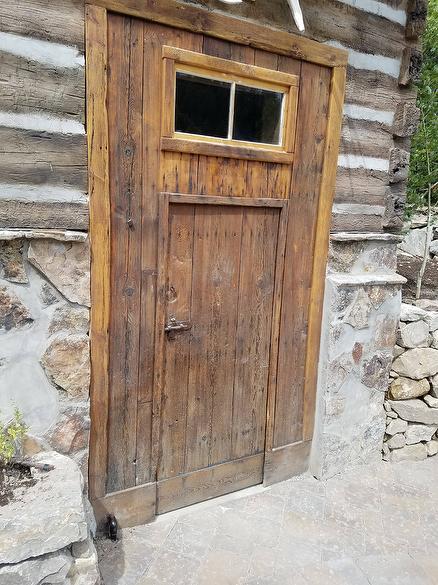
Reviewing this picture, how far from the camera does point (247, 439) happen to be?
119 inches

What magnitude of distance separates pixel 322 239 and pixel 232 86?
1.08 m

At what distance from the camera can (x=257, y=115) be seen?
8.61ft

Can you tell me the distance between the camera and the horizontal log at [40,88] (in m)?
1.93

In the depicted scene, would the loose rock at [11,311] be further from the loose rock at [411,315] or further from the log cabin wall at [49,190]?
the loose rock at [411,315]

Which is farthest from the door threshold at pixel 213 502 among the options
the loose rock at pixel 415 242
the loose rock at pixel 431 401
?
the loose rock at pixel 415 242

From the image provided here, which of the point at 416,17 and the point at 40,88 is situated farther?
the point at 416,17

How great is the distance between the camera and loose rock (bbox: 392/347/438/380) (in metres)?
3.43

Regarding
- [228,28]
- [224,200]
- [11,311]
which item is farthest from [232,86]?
[11,311]

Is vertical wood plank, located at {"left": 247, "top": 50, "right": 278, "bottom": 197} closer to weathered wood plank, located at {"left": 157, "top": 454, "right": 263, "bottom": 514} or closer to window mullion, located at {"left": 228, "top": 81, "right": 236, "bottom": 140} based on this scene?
window mullion, located at {"left": 228, "top": 81, "right": 236, "bottom": 140}

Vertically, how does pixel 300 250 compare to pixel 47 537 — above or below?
above

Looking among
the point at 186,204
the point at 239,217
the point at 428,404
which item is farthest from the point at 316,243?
the point at 428,404

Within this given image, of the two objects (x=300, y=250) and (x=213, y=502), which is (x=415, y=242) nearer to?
(x=300, y=250)

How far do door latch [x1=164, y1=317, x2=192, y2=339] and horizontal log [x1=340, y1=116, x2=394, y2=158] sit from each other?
146cm

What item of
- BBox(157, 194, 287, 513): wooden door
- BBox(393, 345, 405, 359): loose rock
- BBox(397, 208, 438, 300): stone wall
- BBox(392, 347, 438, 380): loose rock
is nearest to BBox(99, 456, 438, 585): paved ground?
BBox(157, 194, 287, 513): wooden door
